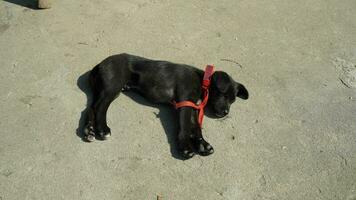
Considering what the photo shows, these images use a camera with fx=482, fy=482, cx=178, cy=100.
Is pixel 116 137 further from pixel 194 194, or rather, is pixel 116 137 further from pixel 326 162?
pixel 326 162

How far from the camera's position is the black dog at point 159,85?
181 inches

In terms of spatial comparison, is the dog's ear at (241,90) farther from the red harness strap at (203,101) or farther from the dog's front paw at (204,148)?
the dog's front paw at (204,148)

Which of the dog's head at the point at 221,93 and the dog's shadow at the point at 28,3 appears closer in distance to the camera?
the dog's head at the point at 221,93

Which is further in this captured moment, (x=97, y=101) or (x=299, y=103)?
(x=299, y=103)

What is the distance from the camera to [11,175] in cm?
402

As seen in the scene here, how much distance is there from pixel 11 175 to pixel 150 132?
128cm

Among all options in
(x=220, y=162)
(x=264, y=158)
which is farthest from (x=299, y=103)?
(x=220, y=162)

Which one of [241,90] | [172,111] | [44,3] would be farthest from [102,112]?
[44,3]

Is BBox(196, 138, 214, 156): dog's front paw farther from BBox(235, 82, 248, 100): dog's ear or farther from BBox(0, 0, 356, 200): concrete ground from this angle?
BBox(235, 82, 248, 100): dog's ear

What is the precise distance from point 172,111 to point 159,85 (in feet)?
0.95

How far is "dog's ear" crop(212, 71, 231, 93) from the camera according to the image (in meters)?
4.70

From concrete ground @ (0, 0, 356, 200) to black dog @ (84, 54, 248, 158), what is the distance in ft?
0.48

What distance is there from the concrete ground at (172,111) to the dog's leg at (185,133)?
0.12 metres

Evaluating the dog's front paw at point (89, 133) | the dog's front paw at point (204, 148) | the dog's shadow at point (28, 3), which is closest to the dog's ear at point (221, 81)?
the dog's front paw at point (204, 148)
